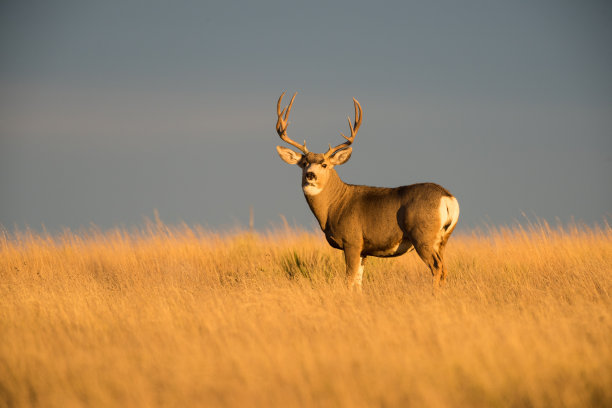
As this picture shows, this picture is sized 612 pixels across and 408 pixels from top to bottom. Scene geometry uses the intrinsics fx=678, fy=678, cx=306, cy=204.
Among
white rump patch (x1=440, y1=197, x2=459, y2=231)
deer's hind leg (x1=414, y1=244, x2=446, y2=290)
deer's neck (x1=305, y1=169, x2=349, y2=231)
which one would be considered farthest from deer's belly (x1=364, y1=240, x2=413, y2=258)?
deer's neck (x1=305, y1=169, x2=349, y2=231)

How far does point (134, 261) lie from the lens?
1391 centimetres

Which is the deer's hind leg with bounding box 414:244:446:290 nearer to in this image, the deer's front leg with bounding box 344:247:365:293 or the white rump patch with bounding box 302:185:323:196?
the deer's front leg with bounding box 344:247:365:293

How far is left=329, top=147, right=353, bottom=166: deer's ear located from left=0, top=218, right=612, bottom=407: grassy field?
1893 millimetres

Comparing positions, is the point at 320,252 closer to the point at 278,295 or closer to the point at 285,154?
the point at 285,154

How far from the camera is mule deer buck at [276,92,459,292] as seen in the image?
32.1 ft

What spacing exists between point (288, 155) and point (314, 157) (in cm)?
51

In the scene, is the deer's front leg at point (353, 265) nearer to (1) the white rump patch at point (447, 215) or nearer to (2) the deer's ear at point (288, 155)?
(1) the white rump patch at point (447, 215)

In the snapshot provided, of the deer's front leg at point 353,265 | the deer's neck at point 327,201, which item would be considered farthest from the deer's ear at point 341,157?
the deer's front leg at point 353,265

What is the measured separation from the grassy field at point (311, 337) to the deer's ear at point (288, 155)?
1.93 meters

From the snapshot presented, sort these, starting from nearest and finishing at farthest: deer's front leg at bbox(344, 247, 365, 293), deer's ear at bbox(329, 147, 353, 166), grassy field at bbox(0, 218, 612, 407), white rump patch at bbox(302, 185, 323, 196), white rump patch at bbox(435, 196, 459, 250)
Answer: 1. grassy field at bbox(0, 218, 612, 407)
2. white rump patch at bbox(435, 196, 459, 250)
3. deer's front leg at bbox(344, 247, 365, 293)
4. white rump patch at bbox(302, 185, 323, 196)
5. deer's ear at bbox(329, 147, 353, 166)

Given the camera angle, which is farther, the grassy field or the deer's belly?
the deer's belly

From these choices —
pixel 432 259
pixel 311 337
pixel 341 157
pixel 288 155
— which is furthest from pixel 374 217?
pixel 311 337

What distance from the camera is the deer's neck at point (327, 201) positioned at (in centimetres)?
1063

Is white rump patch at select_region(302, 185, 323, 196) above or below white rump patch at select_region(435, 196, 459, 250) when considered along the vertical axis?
above
